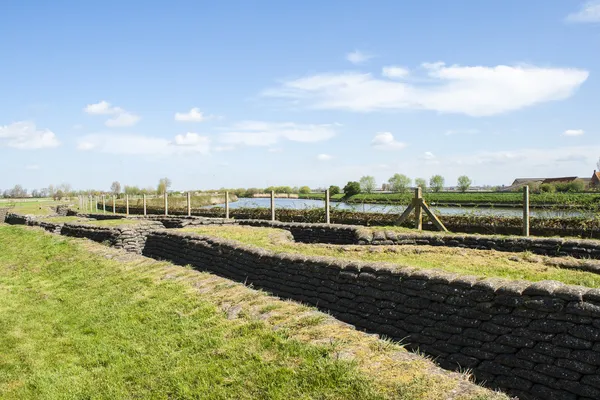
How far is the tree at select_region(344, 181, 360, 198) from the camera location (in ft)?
81.1

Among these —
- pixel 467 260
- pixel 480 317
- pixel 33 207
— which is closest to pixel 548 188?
pixel 467 260

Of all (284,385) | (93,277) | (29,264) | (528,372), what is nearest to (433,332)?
(528,372)

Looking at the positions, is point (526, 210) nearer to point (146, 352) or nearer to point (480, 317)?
point (480, 317)

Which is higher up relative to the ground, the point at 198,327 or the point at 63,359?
the point at 198,327

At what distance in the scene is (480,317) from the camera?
17.5 ft

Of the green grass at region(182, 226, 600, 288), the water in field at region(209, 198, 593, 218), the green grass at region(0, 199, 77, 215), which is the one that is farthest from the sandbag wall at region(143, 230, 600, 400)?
the green grass at region(0, 199, 77, 215)

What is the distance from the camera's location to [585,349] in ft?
14.7

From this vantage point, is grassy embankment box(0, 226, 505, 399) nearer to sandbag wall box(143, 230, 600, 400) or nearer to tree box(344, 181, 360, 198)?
sandbag wall box(143, 230, 600, 400)

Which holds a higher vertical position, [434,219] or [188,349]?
[434,219]

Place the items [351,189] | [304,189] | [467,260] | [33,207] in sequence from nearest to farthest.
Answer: [467,260] < [351,189] < [304,189] < [33,207]

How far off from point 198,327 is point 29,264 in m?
9.81

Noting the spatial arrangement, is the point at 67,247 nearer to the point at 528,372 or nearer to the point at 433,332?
the point at 433,332

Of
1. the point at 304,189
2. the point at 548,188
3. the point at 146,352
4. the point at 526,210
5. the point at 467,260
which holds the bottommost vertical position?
the point at 146,352

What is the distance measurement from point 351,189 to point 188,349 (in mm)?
20088
